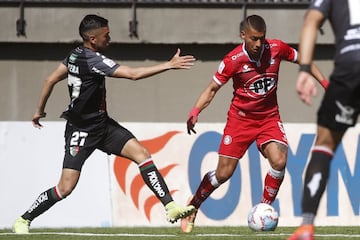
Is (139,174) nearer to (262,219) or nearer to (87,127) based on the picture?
(87,127)

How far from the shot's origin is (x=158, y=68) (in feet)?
33.2

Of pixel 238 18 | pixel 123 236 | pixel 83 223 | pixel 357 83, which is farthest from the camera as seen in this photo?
pixel 238 18

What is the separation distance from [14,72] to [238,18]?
13.1 ft

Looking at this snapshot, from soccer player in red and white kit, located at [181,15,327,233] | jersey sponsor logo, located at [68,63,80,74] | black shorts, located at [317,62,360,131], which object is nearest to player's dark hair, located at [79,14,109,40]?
jersey sponsor logo, located at [68,63,80,74]

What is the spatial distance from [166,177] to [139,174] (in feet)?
1.39

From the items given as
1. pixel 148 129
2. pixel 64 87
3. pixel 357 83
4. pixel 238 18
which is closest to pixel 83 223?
pixel 148 129

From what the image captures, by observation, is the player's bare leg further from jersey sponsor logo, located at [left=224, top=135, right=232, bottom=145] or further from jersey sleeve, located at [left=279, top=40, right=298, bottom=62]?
jersey sleeve, located at [left=279, top=40, right=298, bottom=62]

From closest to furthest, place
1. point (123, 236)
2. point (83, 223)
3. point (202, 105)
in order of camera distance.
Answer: point (123, 236), point (202, 105), point (83, 223)

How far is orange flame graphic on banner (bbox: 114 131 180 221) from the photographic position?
16125 mm

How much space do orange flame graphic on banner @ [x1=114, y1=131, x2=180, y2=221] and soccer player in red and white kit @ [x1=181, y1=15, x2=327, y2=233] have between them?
4440 mm

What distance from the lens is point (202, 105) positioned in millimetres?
11500

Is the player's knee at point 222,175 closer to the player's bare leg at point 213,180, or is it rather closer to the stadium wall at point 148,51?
the player's bare leg at point 213,180

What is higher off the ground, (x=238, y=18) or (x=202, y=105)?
(x=238, y=18)

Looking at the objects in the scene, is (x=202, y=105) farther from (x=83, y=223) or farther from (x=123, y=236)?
(x=83, y=223)
